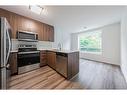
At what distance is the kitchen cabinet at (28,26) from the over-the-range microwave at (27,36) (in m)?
0.13

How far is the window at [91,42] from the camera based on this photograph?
6387mm

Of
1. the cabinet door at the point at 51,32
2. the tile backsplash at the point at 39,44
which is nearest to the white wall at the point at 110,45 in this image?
the cabinet door at the point at 51,32

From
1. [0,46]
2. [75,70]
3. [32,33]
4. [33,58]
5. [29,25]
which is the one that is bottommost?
[75,70]

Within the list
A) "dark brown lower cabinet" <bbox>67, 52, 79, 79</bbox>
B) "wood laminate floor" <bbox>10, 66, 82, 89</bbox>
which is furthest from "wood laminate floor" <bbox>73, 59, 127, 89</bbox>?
"wood laminate floor" <bbox>10, 66, 82, 89</bbox>

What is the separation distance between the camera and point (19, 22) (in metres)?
3.60

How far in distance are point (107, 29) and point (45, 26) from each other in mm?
3464

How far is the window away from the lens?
6.39 meters

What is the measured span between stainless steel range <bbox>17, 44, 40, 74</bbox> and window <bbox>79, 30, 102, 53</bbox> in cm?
405

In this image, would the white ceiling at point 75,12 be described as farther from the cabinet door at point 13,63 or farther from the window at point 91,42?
the window at point 91,42

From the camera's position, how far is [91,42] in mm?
7008

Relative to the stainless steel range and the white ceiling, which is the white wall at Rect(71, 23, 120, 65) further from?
the stainless steel range
